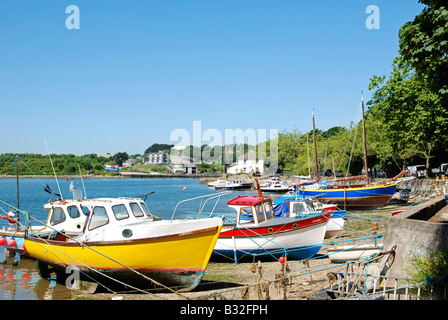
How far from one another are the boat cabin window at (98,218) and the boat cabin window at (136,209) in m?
1.16

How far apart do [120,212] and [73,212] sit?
4.10 metres

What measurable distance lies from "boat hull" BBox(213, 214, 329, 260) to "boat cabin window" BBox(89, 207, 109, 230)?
5.40 m

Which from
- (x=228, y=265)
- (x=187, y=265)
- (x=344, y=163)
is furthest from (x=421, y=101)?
(x=344, y=163)

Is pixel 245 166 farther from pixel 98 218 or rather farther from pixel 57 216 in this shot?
pixel 98 218

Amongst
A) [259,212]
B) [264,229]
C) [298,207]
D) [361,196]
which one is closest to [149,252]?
[264,229]

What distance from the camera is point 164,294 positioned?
41.5 ft

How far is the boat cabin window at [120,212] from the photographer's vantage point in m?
14.6

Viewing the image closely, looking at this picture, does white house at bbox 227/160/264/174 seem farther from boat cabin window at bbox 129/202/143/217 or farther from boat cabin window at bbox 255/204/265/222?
boat cabin window at bbox 129/202/143/217

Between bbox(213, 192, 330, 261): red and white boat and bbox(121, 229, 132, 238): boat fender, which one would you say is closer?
bbox(121, 229, 132, 238): boat fender

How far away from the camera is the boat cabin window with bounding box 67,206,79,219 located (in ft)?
57.7

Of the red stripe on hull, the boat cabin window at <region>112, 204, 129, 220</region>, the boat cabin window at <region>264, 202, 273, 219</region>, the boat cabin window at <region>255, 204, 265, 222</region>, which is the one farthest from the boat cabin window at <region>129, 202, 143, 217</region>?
the boat cabin window at <region>264, 202, 273, 219</region>

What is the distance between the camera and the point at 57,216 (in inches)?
701

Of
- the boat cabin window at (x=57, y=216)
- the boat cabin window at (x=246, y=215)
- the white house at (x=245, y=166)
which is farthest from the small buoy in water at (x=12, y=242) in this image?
the white house at (x=245, y=166)
